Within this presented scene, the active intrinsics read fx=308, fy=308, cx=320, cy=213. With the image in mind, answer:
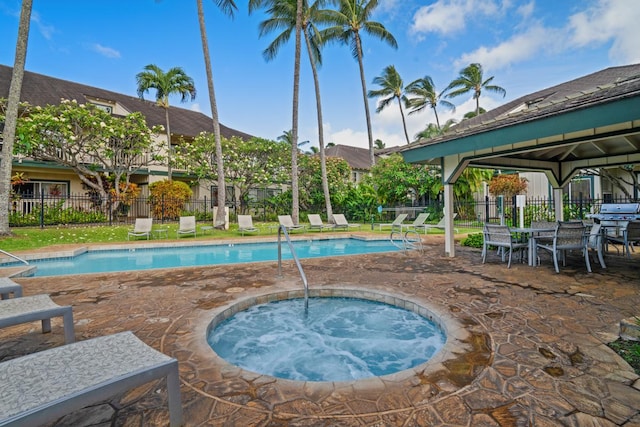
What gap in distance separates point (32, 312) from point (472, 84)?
3561cm

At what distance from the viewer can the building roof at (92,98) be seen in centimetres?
1800

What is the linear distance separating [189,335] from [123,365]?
1.57m

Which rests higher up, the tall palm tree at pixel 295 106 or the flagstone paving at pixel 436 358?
the tall palm tree at pixel 295 106

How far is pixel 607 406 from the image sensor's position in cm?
206

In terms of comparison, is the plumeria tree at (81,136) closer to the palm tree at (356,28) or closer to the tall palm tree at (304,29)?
the tall palm tree at (304,29)

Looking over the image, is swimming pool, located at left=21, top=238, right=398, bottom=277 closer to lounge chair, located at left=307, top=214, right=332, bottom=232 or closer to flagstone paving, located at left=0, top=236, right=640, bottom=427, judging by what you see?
lounge chair, located at left=307, top=214, right=332, bottom=232

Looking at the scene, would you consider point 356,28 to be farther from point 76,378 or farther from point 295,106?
point 76,378

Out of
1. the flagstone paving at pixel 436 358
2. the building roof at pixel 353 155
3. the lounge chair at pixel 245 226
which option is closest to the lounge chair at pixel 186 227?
the lounge chair at pixel 245 226

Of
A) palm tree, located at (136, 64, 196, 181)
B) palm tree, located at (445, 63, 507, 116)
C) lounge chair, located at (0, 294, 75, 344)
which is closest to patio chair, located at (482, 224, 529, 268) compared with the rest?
lounge chair, located at (0, 294, 75, 344)

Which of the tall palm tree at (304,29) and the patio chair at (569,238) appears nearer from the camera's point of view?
the patio chair at (569,238)

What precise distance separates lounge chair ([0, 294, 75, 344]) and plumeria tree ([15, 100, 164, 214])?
1484 cm

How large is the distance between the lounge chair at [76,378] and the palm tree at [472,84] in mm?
35055

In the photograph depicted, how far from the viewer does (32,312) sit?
2691 mm

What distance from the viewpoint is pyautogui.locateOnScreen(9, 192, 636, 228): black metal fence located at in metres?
13.6
